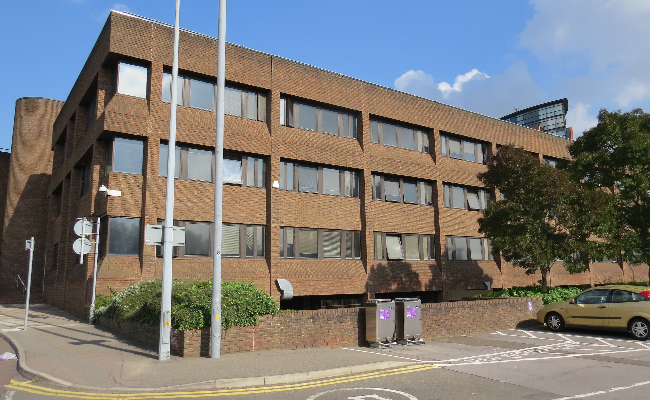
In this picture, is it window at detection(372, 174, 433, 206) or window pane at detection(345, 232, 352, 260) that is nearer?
window pane at detection(345, 232, 352, 260)

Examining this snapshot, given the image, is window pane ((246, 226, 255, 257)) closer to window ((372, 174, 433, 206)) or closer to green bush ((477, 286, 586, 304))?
window ((372, 174, 433, 206))

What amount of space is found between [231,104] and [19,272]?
2079 centimetres

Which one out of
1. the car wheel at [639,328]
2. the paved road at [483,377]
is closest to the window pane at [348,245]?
the paved road at [483,377]

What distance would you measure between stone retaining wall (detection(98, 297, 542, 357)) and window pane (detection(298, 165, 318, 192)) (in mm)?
9744

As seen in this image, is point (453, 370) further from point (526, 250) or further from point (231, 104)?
point (231, 104)

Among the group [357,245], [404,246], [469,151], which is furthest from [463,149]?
[357,245]

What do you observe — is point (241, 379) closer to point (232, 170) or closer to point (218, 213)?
point (218, 213)

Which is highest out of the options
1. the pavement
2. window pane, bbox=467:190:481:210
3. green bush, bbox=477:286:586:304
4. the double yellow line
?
window pane, bbox=467:190:481:210

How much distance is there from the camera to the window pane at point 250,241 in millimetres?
21453

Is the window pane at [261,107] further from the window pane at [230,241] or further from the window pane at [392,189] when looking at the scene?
the window pane at [392,189]

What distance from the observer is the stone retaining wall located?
1136 cm

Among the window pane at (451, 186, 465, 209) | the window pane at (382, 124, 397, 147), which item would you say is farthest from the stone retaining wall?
the window pane at (451, 186, 465, 209)

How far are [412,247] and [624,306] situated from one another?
12.9 metres

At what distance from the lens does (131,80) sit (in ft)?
65.3
